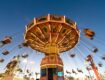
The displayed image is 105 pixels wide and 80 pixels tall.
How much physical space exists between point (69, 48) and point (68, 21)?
7.61m

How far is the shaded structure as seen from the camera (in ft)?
70.8

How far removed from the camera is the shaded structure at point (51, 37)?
2158cm

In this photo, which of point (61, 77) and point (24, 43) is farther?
point (24, 43)

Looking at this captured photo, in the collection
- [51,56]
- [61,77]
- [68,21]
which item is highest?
[68,21]

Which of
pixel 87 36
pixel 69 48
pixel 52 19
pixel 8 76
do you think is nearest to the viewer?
pixel 52 19

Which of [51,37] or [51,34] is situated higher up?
[51,34]

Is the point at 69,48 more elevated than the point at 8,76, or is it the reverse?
the point at 69,48

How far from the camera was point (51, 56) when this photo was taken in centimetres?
2417

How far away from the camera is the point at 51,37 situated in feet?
80.8

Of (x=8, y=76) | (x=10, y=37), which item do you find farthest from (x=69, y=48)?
(x=8, y=76)

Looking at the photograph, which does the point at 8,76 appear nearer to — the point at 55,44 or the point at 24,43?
the point at 24,43

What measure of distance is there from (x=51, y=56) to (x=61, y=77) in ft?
10.7

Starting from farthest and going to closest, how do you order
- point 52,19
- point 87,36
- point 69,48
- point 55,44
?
point 69,48 → point 55,44 → point 87,36 → point 52,19

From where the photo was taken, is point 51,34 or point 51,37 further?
point 51,37
